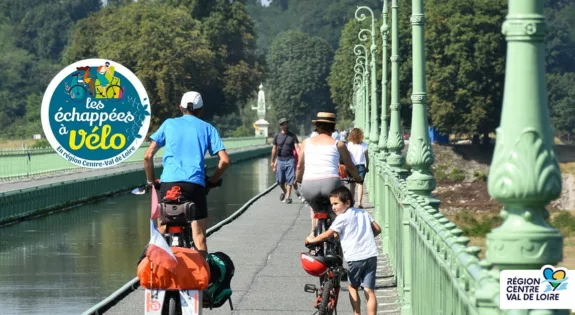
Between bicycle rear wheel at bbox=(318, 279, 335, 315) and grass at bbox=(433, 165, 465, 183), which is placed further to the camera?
grass at bbox=(433, 165, 465, 183)

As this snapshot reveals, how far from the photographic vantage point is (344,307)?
1282cm

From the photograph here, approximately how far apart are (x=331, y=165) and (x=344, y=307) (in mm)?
1347

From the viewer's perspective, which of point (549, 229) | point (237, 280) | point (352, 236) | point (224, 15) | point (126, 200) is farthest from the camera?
point (224, 15)

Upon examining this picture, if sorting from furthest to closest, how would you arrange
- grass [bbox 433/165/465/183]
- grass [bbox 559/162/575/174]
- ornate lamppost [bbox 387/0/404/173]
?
grass [bbox 433/165/465/183] → grass [bbox 559/162/575/174] → ornate lamppost [bbox 387/0/404/173]

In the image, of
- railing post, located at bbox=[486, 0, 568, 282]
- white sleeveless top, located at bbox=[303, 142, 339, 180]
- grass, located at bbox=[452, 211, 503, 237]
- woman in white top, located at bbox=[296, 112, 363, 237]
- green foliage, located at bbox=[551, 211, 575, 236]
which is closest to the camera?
railing post, located at bbox=[486, 0, 568, 282]

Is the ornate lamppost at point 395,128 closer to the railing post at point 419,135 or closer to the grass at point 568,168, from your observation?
the railing post at point 419,135

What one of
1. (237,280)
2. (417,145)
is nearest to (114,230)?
(237,280)

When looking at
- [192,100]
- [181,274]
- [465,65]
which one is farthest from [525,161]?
[465,65]

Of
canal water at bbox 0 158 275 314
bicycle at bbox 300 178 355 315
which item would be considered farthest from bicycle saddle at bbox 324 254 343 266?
canal water at bbox 0 158 275 314

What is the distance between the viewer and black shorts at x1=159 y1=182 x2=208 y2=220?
10688mm

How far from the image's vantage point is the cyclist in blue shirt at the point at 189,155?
10.7 metres

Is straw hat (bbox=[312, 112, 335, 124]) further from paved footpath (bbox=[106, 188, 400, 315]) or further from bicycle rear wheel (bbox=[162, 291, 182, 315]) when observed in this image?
bicycle rear wheel (bbox=[162, 291, 182, 315])

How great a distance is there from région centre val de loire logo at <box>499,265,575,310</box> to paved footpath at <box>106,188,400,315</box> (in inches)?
312

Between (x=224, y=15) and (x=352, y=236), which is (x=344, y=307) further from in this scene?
(x=224, y=15)
